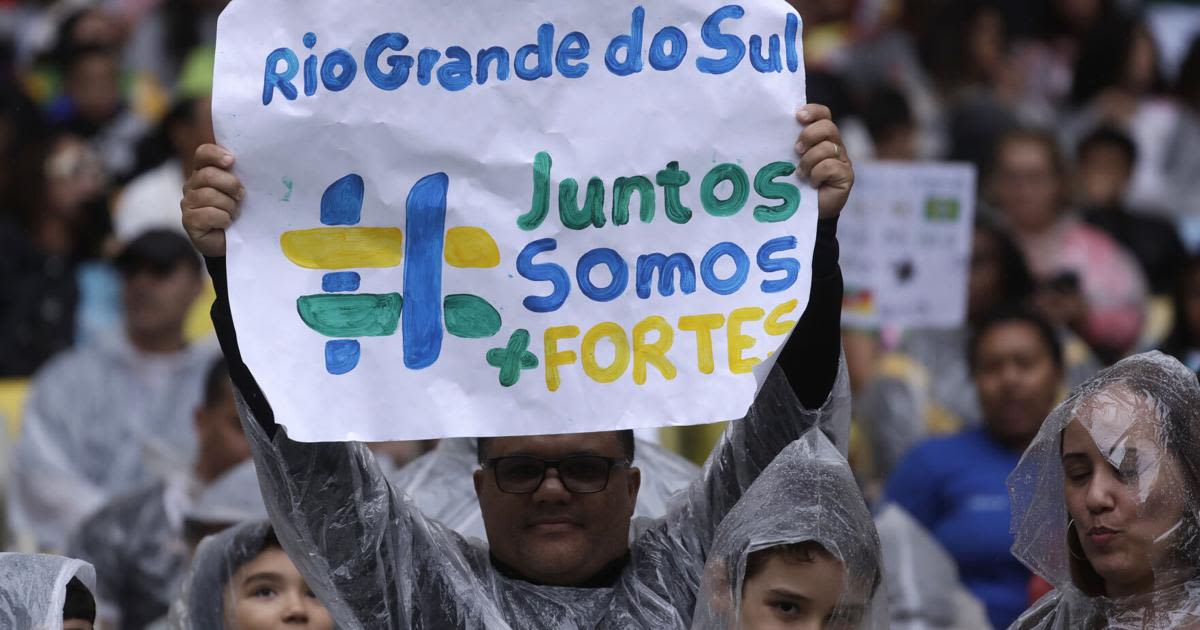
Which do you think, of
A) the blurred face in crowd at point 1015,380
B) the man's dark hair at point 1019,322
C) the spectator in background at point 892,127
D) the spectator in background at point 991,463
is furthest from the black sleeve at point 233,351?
the spectator in background at point 892,127

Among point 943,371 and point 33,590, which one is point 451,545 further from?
point 943,371

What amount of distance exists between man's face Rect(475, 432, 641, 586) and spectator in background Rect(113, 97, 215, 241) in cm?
512

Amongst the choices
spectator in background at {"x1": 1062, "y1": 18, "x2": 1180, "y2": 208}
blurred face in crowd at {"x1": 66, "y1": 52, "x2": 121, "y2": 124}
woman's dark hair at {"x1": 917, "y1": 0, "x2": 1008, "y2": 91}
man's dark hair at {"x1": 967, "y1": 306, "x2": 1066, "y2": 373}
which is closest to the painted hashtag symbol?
man's dark hair at {"x1": 967, "y1": 306, "x2": 1066, "y2": 373}

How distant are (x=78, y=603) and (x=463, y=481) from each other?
3.50 feet

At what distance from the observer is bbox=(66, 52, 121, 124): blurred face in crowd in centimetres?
1026

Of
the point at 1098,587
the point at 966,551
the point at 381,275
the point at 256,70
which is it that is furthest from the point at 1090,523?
the point at 966,551

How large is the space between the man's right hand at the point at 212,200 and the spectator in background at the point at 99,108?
21.6 feet

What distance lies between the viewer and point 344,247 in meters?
3.84

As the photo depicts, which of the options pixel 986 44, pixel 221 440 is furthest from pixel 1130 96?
pixel 221 440

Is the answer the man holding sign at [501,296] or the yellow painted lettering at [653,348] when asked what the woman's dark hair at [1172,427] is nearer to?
the man holding sign at [501,296]

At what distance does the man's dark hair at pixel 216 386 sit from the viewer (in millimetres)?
6461

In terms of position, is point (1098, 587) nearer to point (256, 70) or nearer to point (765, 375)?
point (765, 375)

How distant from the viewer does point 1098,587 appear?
373cm

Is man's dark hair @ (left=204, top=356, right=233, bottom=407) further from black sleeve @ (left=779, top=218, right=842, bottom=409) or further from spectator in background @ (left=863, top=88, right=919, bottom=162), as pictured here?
spectator in background @ (left=863, top=88, right=919, bottom=162)
